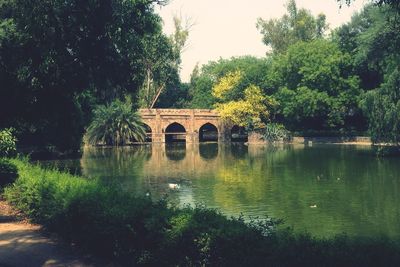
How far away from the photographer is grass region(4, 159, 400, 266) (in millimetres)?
6711

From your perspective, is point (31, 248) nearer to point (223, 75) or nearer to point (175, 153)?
point (175, 153)

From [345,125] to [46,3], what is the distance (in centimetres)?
5681

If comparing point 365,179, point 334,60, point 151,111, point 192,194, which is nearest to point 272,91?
point 334,60

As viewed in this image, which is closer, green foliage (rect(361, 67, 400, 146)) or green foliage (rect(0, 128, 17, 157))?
green foliage (rect(0, 128, 17, 157))

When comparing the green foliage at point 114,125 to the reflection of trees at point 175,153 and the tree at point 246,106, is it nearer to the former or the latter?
the reflection of trees at point 175,153

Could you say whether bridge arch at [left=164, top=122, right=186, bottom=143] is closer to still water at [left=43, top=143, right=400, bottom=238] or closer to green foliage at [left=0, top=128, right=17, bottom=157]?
still water at [left=43, top=143, right=400, bottom=238]

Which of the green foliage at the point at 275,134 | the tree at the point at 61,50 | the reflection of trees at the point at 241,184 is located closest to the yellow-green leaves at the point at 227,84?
the green foliage at the point at 275,134

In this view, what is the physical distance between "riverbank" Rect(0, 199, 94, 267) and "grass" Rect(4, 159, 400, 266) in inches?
12.9

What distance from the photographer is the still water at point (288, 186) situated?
1764 centimetres

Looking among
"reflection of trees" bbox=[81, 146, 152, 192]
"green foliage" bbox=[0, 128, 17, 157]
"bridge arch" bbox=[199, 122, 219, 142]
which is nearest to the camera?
"green foliage" bbox=[0, 128, 17, 157]

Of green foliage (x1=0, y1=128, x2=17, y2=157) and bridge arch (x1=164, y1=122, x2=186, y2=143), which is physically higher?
bridge arch (x1=164, y1=122, x2=186, y2=143)

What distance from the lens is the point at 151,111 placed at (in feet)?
234

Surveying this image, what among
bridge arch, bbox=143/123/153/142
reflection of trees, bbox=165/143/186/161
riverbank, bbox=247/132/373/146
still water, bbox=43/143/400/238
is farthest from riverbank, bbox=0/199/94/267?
bridge arch, bbox=143/123/153/142

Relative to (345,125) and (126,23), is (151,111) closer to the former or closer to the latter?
(345,125)
